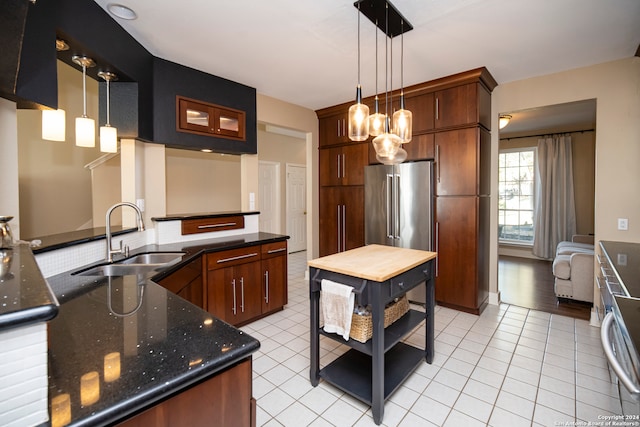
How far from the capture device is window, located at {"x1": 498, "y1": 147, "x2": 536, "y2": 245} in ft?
20.7

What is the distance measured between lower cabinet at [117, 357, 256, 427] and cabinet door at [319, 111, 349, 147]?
12.4 ft

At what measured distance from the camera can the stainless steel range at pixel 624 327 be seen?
0.94m

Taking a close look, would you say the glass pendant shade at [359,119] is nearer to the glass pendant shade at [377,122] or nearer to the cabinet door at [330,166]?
the glass pendant shade at [377,122]

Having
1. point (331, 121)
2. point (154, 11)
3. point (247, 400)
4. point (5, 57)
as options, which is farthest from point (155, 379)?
point (331, 121)

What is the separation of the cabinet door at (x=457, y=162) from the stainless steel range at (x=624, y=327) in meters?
1.31

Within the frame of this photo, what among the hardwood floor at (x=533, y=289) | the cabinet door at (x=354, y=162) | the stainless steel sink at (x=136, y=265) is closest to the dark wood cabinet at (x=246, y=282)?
the stainless steel sink at (x=136, y=265)

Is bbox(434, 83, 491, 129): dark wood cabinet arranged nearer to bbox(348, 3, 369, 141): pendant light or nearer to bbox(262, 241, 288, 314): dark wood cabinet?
bbox(348, 3, 369, 141): pendant light

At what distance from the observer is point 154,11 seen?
2125mm

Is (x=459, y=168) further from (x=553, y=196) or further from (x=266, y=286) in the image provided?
(x=553, y=196)

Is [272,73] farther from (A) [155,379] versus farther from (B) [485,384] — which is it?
(B) [485,384]

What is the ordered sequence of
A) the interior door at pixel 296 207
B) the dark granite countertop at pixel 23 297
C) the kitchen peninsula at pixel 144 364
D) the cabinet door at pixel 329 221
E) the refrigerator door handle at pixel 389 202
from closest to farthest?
the dark granite countertop at pixel 23 297 → the kitchen peninsula at pixel 144 364 → the refrigerator door handle at pixel 389 202 → the cabinet door at pixel 329 221 → the interior door at pixel 296 207

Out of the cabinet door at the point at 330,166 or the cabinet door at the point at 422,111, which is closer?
the cabinet door at the point at 422,111

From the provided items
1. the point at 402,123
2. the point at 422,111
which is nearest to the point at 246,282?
the point at 402,123

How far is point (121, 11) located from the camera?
2.10m
